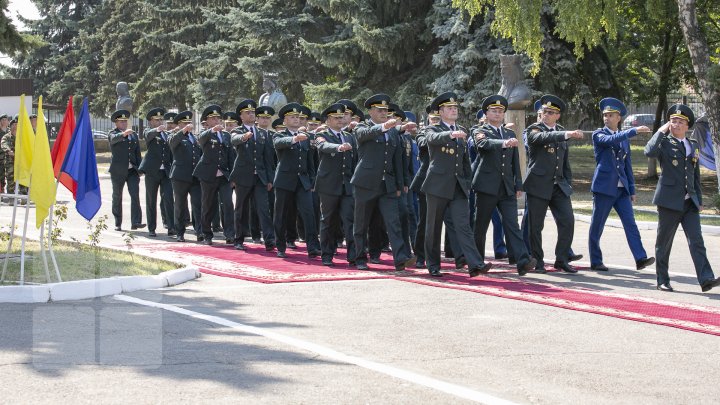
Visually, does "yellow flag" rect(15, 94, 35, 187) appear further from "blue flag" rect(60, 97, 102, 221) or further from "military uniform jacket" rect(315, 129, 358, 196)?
"military uniform jacket" rect(315, 129, 358, 196)

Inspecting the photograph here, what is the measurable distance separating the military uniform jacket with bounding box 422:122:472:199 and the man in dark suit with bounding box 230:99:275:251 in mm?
3549

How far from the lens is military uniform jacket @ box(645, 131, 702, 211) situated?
434 inches

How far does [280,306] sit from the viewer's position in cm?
984

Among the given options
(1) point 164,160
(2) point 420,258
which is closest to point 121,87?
(1) point 164,160

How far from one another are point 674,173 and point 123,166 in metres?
9.52

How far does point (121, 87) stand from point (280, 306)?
2376 centimetres

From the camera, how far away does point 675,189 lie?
11.0m

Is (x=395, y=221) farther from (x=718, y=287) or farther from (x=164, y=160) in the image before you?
(x=164, y=160)

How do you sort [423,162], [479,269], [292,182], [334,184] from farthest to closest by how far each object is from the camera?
1. [292,182]
2. [334,184]
3. [423,162]
4. [479,269]

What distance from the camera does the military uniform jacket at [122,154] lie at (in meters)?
17.6

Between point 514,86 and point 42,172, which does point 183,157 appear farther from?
point 514,86

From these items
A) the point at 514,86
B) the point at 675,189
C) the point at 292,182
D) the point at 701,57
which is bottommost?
the point at 675,189

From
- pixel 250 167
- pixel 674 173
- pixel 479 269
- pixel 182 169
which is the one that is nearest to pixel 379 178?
pixel 479 269

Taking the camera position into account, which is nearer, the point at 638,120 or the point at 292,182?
the point at 292,182
